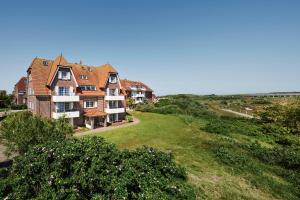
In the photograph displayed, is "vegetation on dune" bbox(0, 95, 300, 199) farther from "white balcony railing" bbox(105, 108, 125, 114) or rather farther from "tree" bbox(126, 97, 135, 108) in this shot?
"tree" bbox(126, 97, 135, 108)

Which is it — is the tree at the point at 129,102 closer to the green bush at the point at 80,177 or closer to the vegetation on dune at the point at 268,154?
the vegetation on dune at the point at 268,154

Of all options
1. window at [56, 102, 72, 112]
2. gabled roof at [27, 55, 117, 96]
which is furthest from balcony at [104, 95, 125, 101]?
window at [56, 102, 72, 112]

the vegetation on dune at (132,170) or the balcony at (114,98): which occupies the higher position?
the balcony at (114,98)

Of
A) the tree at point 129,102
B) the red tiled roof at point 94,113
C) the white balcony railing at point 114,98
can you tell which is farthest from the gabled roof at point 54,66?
the tree at point 129,102

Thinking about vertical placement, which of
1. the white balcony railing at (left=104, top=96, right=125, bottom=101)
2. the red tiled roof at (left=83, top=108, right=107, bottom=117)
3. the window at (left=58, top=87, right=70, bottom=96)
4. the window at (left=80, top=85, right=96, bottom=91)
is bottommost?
the red tiled roof at (left=83, top=108, right=107, bottom=117)

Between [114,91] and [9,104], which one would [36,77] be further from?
[9,104]

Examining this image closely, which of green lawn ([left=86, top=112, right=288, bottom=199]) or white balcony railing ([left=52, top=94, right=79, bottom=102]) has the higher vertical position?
white balcony railing ([left=52, top=94, right=79, bottom=102])

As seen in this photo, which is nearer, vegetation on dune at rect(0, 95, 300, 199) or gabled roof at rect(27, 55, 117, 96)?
vegetation on dune at rect(0, 95, 300, 199)

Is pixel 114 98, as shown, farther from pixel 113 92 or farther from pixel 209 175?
pixel 209 175
